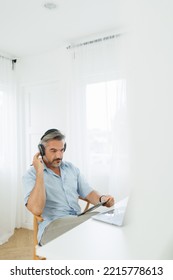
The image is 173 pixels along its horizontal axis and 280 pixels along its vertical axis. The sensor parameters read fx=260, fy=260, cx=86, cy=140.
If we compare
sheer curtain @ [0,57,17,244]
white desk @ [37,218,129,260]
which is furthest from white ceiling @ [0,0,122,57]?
white desk @ [37,218,129,260]

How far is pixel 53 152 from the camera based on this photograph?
1779 millimetres

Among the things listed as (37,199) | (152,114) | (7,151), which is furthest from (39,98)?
(152,114)

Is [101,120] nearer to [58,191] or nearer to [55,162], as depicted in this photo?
[55,162]

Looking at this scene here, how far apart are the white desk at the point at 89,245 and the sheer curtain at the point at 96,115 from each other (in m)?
1.48

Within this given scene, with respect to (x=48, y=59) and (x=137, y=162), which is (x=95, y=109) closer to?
(x=48, y=59)

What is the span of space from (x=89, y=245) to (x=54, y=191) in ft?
3.03

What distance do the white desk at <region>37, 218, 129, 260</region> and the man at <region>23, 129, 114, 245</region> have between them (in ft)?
1.73

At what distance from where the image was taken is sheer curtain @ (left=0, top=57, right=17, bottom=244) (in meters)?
2.96

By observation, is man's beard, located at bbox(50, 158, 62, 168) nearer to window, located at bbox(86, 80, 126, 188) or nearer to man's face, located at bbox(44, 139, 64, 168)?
man's face, located at bbox(44, 139, 64, 168)

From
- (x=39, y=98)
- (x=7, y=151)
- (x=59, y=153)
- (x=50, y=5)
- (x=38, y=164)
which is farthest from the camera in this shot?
(x=39, y=98)

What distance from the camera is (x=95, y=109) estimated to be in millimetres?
2605

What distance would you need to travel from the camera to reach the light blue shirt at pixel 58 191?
1.65 m

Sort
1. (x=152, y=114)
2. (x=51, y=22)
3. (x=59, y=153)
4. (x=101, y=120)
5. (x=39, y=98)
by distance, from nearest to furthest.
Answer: (x=152, y=114) < (x=59, y=153) < (x=51, y=22) < (x=101, y=120) < (x=39, y=98)

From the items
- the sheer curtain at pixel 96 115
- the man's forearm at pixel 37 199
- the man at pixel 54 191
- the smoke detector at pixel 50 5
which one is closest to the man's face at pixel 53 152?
the man at pixel 54 191
